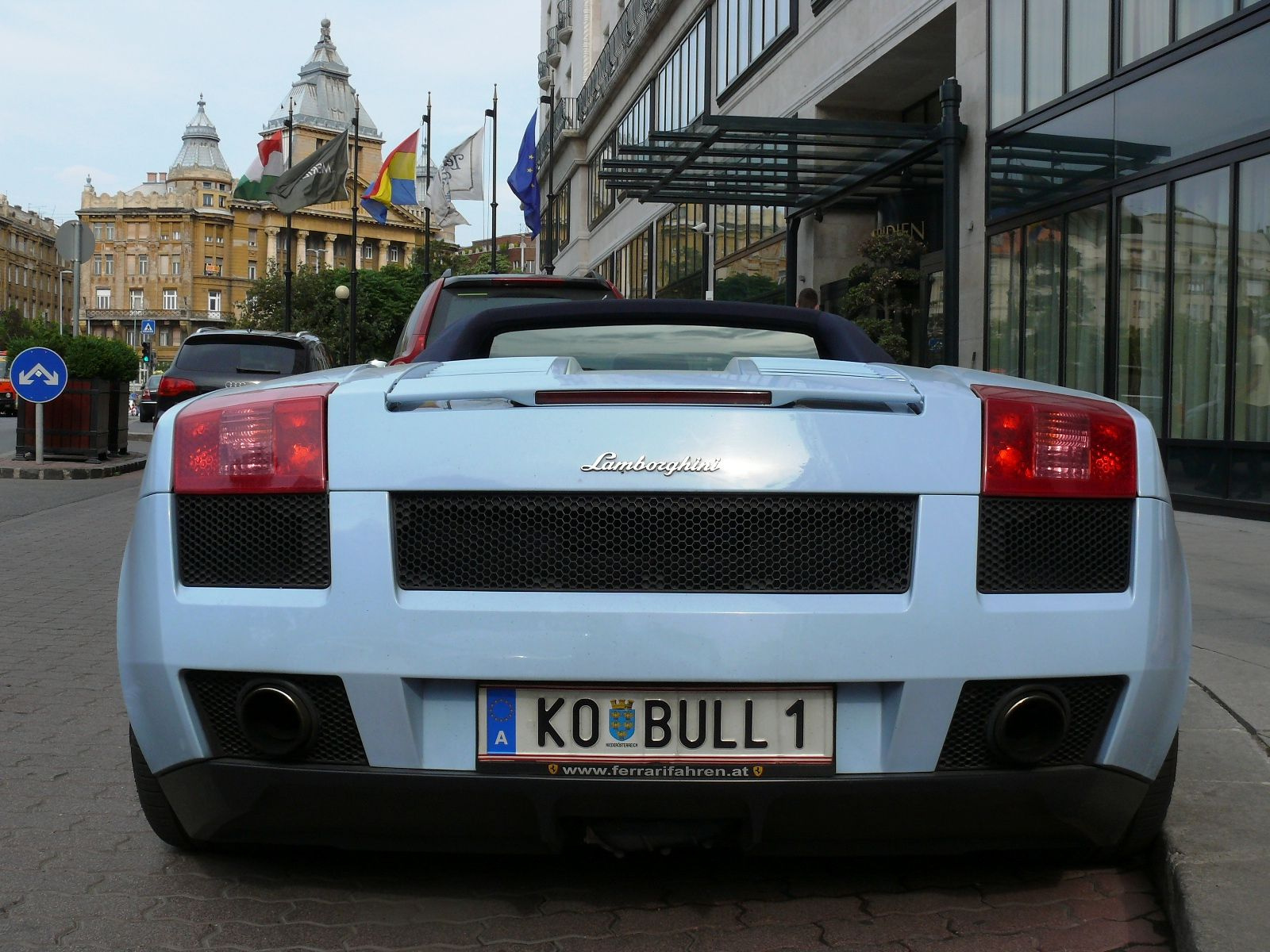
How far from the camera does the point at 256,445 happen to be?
2.71 metres

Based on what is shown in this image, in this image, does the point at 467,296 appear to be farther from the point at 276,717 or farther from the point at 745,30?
the point at 745,30

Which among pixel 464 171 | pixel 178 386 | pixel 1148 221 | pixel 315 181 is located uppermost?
pixel 464 171

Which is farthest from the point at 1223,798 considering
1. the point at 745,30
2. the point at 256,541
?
the point at 745,30

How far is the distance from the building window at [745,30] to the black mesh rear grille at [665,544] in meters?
24.6

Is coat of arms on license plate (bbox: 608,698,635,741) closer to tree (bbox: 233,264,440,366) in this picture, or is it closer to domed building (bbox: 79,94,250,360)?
tree (bbox: 233,264,440,366)

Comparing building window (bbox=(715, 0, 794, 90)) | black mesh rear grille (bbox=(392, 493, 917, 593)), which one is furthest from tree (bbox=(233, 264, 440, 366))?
black mesh rear grille (bbox=(392, 493, 917, 593))

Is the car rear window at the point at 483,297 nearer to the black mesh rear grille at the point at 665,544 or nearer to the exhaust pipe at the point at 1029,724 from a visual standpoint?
the black mesh rear grille at the point at 665,544

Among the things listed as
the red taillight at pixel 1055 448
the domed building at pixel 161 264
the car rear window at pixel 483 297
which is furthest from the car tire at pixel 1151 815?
the domed building at pixel 161 264

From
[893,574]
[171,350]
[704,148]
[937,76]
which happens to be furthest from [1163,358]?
[171,350]

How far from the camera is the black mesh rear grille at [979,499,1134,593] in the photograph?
→ 8.51 ft

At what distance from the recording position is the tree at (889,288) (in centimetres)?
2114

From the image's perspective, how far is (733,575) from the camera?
255 centimetres

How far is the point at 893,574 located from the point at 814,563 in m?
0.14

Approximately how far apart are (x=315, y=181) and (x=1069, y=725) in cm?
3511
